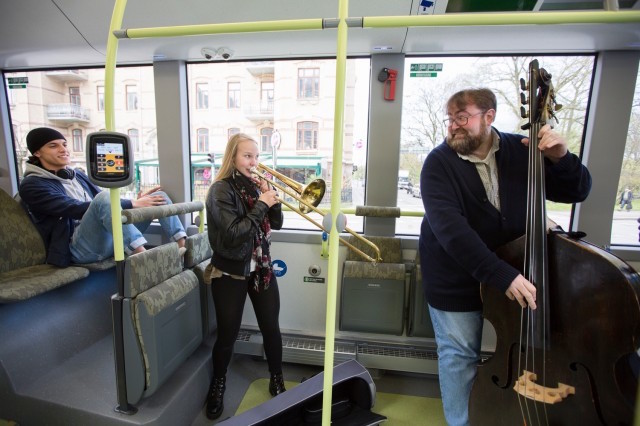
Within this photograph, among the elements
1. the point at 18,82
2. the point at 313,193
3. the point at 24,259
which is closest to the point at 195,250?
the point at 313,193

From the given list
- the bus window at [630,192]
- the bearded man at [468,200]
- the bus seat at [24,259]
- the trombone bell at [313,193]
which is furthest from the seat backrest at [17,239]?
the bus window at [630,192]

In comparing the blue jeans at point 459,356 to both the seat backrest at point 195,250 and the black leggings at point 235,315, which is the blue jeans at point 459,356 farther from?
the seat backrest at point 195,250

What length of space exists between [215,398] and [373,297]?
1407 mm

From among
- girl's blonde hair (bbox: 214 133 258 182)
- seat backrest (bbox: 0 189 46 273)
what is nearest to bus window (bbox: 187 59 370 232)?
girl's blonde hair (bbox: 214 133 258 182)

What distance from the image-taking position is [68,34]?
2523 mm

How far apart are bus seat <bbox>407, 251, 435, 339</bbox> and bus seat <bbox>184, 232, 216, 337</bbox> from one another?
169cm

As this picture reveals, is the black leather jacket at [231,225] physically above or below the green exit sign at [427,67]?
below

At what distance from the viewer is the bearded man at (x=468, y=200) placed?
1483mm

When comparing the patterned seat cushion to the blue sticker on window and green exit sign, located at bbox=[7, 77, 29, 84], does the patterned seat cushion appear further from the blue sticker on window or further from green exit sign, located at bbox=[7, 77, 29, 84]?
green exit sign, located at bbox=[7, 77, 29, 84]

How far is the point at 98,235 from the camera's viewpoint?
8.22ft

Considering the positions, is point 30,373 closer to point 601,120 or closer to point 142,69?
→ point 142,69

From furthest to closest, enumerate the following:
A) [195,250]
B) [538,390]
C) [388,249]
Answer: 1. [388,249]
2. [195,250]
3. [538,390]

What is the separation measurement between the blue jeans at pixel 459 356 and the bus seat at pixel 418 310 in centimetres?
91

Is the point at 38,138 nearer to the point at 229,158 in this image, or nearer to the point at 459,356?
the point at 229,158
